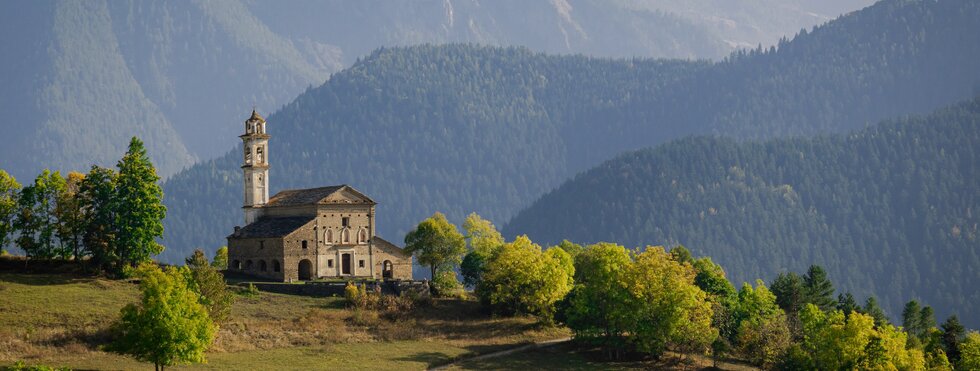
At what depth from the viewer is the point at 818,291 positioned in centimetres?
13775

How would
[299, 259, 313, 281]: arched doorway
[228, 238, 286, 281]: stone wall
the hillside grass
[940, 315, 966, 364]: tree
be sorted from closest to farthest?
the hillside grass, [940, 315, 966, 364]: tree, [228, 238, 286, 281]: stone wall, [299, 259, 313, 281]: arched doorway

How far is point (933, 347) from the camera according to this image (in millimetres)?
120500

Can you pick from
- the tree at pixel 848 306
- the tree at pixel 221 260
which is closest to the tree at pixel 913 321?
the tree at pixel 848 306

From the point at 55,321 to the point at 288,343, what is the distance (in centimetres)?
1764

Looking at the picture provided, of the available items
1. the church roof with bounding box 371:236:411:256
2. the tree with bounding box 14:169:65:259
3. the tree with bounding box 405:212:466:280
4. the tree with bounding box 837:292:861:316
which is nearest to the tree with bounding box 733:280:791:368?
the tree with bounding box 837:292:861:316

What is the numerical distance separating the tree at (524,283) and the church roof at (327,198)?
16.7 m

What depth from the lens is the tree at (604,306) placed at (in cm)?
11150

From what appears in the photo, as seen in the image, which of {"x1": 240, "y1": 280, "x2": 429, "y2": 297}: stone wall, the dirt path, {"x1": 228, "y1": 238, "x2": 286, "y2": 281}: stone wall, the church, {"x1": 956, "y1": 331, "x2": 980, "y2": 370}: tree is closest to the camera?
the dirt path

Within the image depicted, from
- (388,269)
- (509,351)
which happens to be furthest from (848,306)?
(388,269)

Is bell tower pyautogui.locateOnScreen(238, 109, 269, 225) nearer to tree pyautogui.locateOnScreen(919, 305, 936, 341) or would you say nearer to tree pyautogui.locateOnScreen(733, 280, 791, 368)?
tree pyautogui.locateOnScreen(733, 280, 791, 368)

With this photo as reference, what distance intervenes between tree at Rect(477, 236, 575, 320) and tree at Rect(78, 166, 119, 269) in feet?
112

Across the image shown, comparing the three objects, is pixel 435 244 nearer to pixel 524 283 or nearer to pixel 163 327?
pixel 524 283

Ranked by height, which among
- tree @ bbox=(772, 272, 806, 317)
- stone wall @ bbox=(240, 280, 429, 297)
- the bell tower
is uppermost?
the bell tower

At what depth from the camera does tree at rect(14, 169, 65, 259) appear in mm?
110875
